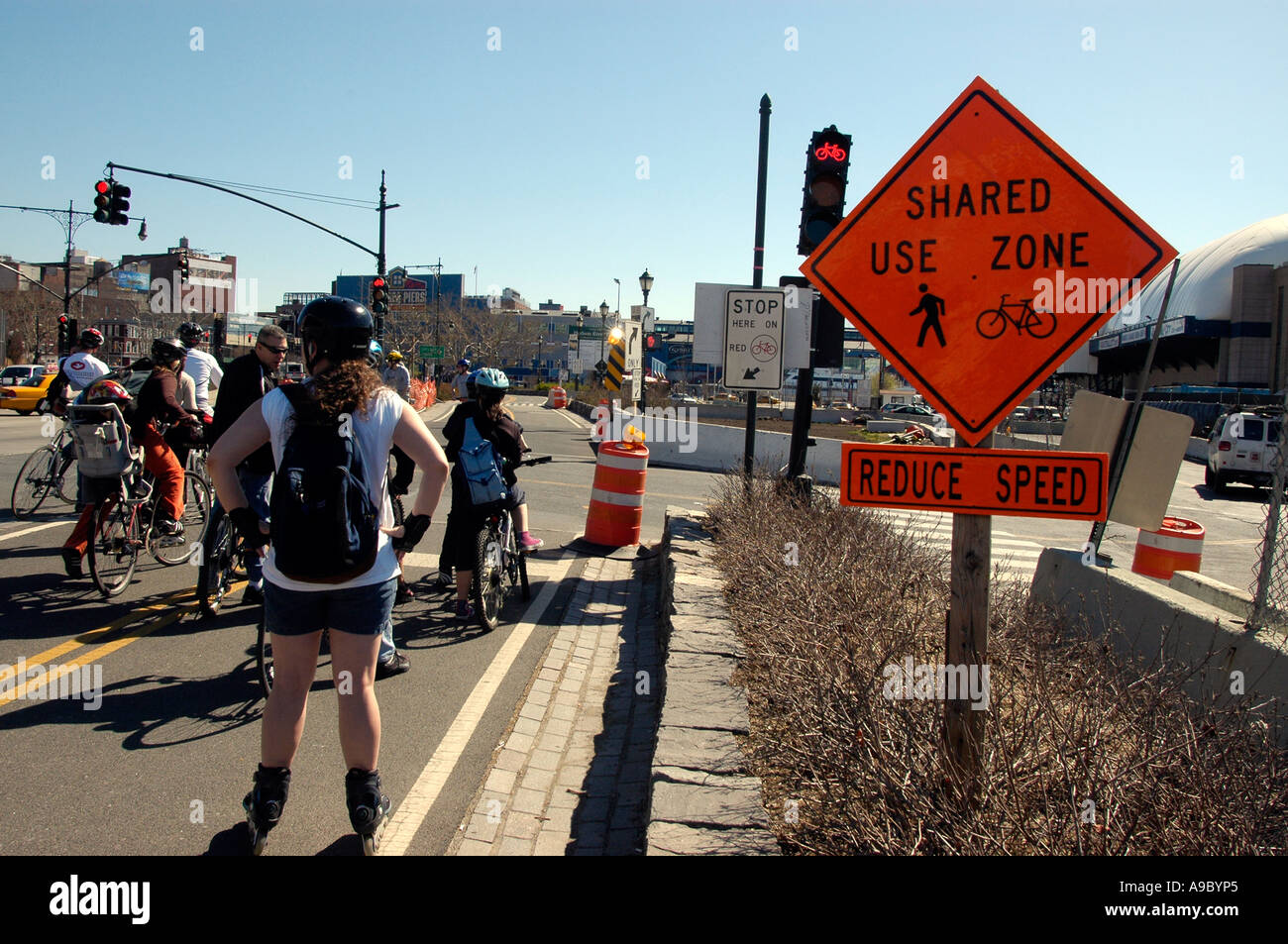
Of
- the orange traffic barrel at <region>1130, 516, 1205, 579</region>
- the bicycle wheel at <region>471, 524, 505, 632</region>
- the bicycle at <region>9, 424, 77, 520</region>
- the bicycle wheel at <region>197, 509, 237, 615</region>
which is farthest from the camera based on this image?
the bicycle at <region>9, 424, 77, 520</region>

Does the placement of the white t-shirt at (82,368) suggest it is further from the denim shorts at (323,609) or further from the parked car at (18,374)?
the parked car at (18,374)

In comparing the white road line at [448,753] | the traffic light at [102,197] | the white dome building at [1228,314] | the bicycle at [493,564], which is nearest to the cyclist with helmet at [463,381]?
the bicycle at [493,564]

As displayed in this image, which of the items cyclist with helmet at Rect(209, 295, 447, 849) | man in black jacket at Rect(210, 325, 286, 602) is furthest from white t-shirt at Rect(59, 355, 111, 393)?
cyclist with helmet at Rect(209, 295, 447, 849)

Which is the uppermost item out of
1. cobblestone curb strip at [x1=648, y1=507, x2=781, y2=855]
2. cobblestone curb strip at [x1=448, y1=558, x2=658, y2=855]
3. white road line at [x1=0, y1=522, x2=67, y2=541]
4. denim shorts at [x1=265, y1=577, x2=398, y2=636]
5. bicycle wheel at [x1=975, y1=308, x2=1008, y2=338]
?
bicycle wheel at [x1=975, y1=308, x2=1008, y2=338]

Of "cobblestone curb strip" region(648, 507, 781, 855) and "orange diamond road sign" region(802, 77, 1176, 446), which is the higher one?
"orange diamond road sign" region(802, 77, 1176, 446)

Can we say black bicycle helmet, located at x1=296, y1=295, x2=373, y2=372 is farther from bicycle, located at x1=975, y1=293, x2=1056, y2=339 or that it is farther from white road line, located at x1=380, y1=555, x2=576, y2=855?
bicycle, located at x1=975, y1=293, x2=1056, y2=339

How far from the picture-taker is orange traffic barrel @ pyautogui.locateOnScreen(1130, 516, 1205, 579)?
27.8 ft

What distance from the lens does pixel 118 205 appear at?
71.2ft

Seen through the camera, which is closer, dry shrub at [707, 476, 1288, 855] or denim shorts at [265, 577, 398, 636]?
dry shrub at [707, 476, 1288, 855]

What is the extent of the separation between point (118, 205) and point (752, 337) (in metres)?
18.1

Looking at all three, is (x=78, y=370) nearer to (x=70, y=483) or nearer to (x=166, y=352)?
(x=166, y=352)

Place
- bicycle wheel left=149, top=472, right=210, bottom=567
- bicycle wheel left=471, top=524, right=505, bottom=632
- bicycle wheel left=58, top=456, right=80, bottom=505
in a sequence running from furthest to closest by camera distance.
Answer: bicycle wheel left=58, top=456, right=80, bottom=505 → bicycle wheel left=149, top=472, right=210, bottom=567 → bicycle wheel left=471, top=524, right=505, bottom=632

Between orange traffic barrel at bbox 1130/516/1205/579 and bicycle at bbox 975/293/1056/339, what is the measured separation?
241 inches
